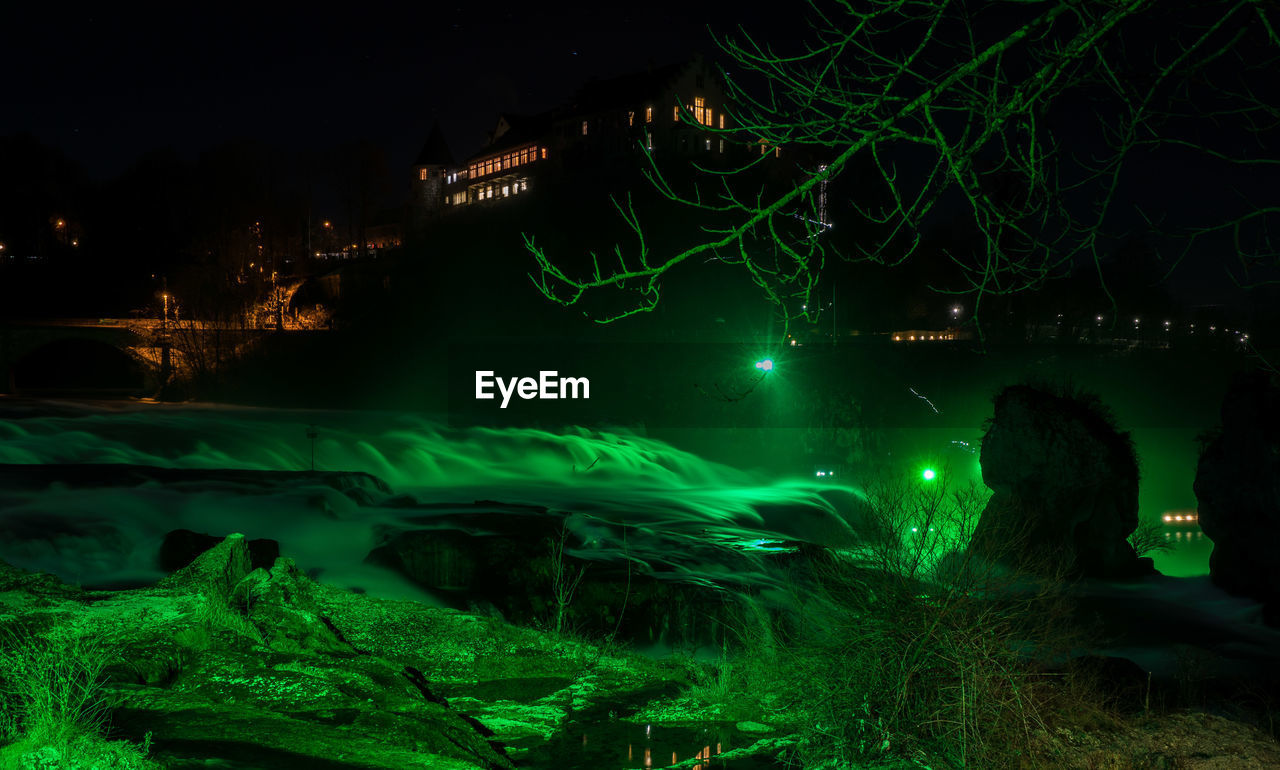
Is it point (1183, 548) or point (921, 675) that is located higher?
point (921, 675)

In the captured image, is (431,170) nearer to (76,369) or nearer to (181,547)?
(76,369)

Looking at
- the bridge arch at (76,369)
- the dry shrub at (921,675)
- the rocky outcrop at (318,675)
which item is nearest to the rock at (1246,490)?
the dry shrub at (921,675)

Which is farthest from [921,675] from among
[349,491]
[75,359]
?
[75,359]

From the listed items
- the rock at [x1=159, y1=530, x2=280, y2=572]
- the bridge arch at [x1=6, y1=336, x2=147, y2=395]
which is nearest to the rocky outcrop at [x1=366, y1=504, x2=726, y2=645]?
the rock at [x1=159, y1=530, x2=280, y2=572]

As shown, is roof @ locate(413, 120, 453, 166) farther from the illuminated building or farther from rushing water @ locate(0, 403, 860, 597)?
rushing water @ locate(0, 403, 860, 597)

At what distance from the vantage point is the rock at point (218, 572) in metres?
6.95

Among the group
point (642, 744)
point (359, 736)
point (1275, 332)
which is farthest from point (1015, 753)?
point (1275, 332)

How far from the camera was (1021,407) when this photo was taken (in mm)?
21078

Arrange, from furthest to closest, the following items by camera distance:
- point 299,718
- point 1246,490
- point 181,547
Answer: point 1246,490 → point 181,547 → point 299,718

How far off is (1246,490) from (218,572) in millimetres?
17776

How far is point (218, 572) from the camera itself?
23.3ft

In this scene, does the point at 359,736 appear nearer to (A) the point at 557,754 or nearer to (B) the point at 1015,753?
(A) the point at 557,754

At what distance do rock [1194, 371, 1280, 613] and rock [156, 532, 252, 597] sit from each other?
16.6 m

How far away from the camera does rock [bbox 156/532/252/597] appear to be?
6.95 metres
